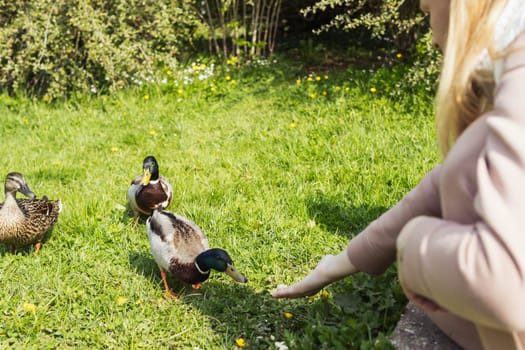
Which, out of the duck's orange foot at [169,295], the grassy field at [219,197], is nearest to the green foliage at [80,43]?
the grassy field at [219,197]

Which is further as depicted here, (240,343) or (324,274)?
(240,343)

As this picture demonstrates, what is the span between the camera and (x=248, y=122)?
20.3 ft

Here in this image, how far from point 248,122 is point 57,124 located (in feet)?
6.72

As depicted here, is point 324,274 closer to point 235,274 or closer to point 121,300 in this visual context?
point 235,274

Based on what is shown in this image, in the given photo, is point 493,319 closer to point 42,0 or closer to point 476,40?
point 476,40

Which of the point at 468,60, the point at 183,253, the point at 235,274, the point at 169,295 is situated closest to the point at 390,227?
the point at 468,60

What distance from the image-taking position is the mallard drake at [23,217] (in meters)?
3.86

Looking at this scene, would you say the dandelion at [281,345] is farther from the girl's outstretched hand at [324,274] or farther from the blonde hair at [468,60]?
the blonde hair at [468,60]

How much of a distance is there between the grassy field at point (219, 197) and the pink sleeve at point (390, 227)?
39 cm

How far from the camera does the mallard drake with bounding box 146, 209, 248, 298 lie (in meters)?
3.26

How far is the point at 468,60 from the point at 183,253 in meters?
2.33

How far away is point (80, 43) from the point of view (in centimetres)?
732

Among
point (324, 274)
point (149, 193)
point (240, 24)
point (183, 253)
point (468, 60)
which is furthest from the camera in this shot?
point (240, 24)

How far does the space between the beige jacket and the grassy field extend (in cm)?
125
